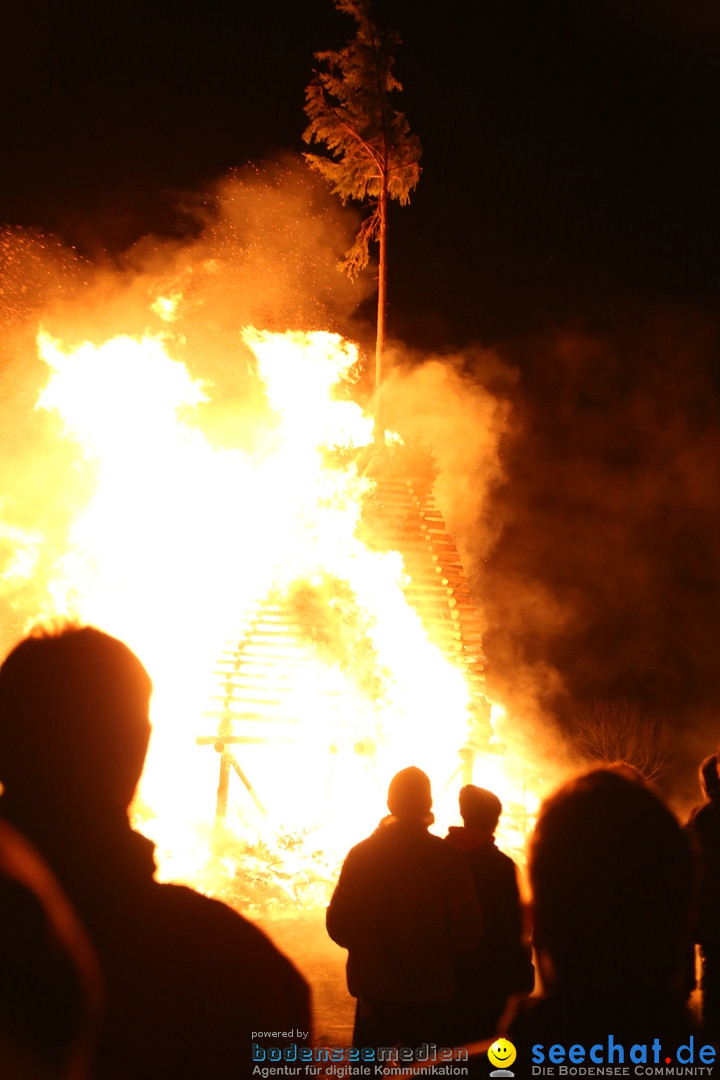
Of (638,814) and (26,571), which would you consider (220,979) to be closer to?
(638,814)

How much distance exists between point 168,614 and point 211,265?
26.9 feet

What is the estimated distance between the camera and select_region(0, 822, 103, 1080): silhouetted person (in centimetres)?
134

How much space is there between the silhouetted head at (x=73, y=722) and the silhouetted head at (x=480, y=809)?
252 centimetres

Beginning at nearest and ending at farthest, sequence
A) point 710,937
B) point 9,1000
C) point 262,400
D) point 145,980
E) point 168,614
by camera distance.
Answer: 1. point 9,1000
2. point 145,980
3. point 710,937
4. point 168,614
5. point 262,400

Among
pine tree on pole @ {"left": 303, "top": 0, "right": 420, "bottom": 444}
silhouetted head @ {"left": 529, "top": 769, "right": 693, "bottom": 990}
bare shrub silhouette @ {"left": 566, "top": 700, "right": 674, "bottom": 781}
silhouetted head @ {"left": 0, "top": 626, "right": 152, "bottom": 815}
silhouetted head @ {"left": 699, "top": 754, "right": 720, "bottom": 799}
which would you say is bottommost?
silhouetted head @ {"left": 529, "top": 769, "right": 693, "bottom": 990}

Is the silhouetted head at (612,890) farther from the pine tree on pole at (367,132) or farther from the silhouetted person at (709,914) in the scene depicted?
the pine tree on pole at (367,132)

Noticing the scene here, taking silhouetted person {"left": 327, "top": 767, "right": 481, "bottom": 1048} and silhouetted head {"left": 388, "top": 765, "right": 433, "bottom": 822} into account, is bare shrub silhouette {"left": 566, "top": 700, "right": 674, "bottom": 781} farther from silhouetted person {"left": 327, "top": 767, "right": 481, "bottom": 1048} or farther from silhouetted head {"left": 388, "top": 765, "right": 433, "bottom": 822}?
silhouetted person {"left": 327, "top": 767, "right": 481, "bottom": 1048}

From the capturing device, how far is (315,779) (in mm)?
10273

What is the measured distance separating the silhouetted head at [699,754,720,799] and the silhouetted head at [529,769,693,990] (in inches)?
113

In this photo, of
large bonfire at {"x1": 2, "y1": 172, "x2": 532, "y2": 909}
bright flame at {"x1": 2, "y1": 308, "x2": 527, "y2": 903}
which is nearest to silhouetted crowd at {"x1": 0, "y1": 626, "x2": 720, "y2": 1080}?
large bonfire at {"x1": 2, "y1": 172, "x2": 532, "y2": 909}

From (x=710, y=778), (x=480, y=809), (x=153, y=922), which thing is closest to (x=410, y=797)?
(x=480, y=809)

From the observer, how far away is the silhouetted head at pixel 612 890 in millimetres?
1479

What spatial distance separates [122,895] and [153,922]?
9cm

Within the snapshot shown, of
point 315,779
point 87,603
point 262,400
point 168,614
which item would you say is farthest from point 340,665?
point 262,400
